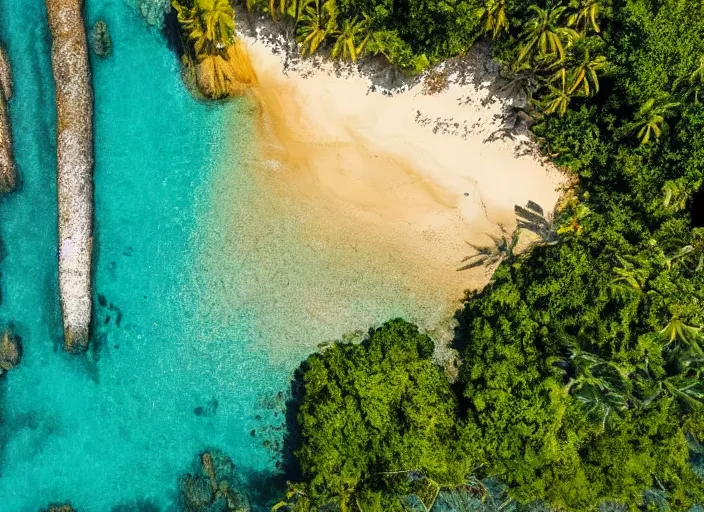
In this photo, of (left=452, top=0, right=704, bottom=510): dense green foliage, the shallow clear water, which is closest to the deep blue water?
the shallow clear water

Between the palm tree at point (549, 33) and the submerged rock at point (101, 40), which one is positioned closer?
the palm tree at point (549, 33)

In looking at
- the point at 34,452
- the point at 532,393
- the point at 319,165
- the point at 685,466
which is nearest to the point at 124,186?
the point at 319,165

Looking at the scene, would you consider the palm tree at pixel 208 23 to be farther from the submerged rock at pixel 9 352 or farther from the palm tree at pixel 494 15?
the submerged rock at pixel 9 352

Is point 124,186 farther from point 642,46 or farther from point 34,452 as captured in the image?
point 642,46

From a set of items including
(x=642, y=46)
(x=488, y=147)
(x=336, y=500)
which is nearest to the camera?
(x=642, y=46)

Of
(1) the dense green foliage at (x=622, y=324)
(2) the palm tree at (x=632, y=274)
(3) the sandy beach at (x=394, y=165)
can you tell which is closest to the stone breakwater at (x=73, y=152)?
(3) the sandy beach at (x=394, y=165)

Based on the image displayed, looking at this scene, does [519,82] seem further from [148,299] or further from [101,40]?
[148,299]

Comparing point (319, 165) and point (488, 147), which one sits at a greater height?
point (488, 147)
